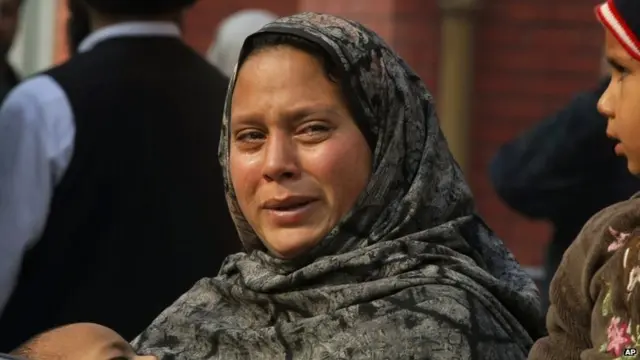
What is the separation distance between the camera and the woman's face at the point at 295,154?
3.33 m

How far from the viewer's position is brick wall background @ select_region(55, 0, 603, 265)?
294 inches

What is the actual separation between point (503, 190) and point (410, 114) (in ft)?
4.55

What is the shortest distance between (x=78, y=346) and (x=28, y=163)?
125 cm

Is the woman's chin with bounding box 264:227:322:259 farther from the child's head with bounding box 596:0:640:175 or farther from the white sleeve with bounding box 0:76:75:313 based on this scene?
the white sleeve with bounding box 0:76:75:313

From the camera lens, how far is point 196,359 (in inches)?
133

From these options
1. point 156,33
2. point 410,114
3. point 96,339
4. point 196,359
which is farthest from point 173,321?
point 156,33

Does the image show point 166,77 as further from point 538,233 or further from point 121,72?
point 538,233

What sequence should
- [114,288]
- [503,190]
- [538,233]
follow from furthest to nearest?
[538,233], [503,190], [114,288]

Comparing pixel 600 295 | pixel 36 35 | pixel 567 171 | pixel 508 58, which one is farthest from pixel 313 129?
pixel 36 35

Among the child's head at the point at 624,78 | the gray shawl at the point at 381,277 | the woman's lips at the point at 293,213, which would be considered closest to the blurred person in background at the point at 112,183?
the gray shawl at the point at 381,277

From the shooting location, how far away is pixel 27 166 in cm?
432

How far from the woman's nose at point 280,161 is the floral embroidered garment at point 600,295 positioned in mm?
538

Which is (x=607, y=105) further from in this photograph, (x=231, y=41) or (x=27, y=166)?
(x=231, y=41)

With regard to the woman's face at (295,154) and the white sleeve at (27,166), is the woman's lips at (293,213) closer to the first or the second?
the woman's face at (295,154)
